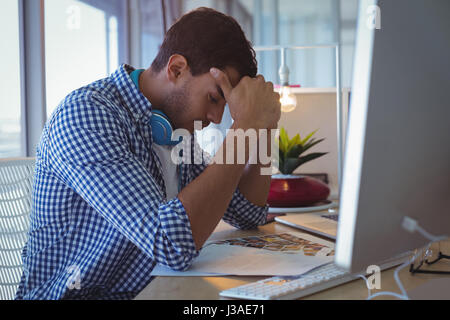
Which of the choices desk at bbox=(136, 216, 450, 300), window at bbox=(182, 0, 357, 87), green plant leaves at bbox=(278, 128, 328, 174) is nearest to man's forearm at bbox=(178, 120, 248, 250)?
desk at bbox=(136, 216, 450, 300)

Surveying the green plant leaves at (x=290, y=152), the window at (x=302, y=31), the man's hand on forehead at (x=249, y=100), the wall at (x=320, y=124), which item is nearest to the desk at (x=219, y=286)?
the man's hand on forehead at (x=249, y=100)

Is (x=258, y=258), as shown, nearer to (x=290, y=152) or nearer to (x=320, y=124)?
(x=290, y=152)

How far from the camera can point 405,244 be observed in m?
0.49

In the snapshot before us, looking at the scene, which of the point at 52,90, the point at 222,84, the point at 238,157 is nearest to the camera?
the point at 238,157

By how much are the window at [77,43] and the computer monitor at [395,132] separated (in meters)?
2.08

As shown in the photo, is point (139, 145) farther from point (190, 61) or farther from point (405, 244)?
point (405, 244)

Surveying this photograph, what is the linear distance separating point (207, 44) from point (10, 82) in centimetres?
139

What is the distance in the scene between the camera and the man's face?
40.6 inches

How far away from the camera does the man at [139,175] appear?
0.78m

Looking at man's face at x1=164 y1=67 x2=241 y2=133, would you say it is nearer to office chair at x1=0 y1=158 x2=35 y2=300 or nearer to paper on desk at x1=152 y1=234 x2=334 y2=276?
paper on desk at x1=152 y1=234 x2=334 y2=276

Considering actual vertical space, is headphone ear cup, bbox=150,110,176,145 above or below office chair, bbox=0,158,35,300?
above

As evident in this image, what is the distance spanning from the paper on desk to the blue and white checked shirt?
0.04m

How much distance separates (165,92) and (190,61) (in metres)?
0.10
